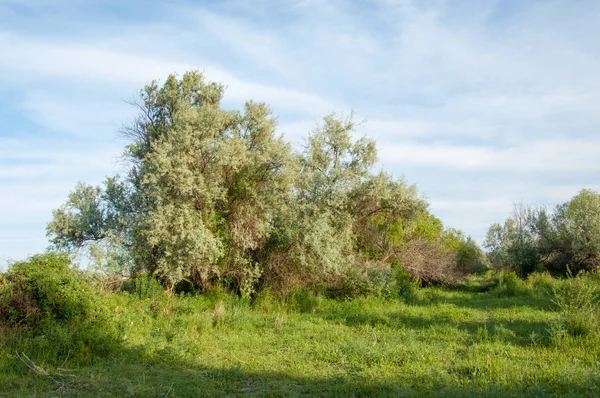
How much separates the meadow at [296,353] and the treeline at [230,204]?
69.9 inches

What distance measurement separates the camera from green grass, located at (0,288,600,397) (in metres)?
6.95

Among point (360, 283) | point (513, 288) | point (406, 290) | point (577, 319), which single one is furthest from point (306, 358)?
point (513, 288)

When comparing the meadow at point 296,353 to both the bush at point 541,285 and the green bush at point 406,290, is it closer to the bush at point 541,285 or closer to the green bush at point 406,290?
the green bush at point 406,290

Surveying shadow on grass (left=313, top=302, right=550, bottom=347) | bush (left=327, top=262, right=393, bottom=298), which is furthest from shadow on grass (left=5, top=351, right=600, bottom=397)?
bush (left=327, top=262, right=393, bottom=298)

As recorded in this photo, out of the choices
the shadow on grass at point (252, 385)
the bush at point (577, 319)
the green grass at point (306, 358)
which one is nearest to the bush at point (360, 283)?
the green grass at point (306, 358)

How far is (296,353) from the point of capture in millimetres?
9359

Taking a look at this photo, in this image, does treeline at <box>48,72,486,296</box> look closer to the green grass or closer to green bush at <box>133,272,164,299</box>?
green bush at <box>133,272,164,299</box>

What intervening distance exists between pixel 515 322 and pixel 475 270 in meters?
20.0

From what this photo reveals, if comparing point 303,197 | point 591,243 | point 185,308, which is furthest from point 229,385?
point 591,243

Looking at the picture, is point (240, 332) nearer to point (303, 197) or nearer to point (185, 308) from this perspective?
point (185, 308)

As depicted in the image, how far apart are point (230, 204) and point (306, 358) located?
7949 mm

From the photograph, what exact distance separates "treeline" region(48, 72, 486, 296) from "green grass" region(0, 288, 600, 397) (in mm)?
2216

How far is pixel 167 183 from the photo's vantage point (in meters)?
14.3

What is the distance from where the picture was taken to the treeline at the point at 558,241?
2506cm
